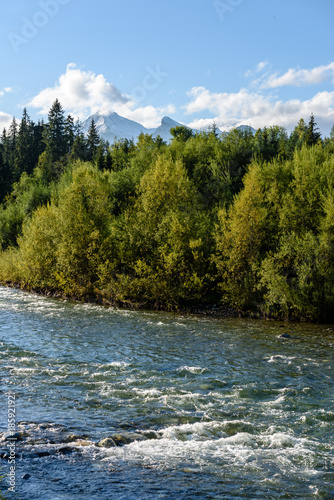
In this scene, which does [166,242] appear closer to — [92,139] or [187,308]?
[187,308]

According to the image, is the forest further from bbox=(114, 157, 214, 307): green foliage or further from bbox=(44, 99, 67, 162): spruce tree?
bbox=(44, 99, 67, 162): spruce tree

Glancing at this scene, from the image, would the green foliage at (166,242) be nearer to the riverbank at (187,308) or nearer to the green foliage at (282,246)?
the riverbank at (187,308)

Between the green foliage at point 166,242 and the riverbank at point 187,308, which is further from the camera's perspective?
the green foliage at point 166,242

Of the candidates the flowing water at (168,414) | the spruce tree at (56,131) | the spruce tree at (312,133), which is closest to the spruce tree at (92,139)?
the spruce tree at (56,131)

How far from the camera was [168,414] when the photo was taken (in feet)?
44.7

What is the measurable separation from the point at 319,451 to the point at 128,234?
101 feet

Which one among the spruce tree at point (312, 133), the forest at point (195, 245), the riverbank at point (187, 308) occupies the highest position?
the spruce tree at point (312, 133)

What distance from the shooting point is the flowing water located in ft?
31.1

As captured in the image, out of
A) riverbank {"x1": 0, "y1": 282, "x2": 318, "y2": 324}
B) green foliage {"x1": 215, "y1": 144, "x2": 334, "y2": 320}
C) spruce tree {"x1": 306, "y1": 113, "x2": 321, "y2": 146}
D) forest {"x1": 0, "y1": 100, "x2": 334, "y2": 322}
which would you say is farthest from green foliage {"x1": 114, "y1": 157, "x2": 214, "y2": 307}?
spruce tree {"x1": 306, "y1": 113, "x2": 321, "y2": 146}

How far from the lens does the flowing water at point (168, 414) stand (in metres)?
9.48

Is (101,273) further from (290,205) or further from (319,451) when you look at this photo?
(319,451)

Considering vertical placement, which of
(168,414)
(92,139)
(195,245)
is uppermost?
(92,139)

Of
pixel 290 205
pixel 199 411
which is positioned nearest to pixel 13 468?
pixel 199 411

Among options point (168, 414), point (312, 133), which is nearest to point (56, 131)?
point (312, 133)
